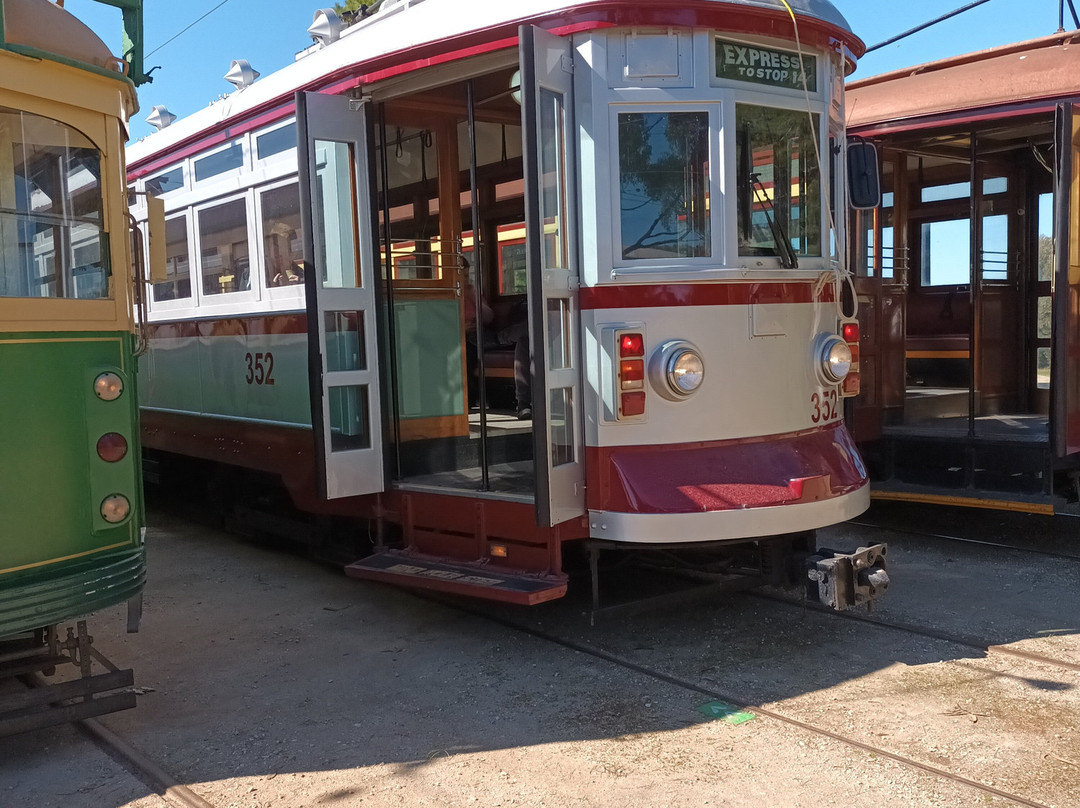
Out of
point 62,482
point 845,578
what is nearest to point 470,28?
point 62,482

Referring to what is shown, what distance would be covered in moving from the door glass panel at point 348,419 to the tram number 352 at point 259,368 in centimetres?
87

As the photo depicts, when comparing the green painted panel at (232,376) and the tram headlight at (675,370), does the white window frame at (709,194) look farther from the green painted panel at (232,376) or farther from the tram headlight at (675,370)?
the green painted panel at (232,376)

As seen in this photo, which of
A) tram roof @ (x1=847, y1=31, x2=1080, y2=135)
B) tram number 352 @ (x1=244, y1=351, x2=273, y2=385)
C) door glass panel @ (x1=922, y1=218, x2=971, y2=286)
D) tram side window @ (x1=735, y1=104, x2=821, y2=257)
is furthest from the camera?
door glass panel @ (x1=922, y1=218, x2=971, y2=286)

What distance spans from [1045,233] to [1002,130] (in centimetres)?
171

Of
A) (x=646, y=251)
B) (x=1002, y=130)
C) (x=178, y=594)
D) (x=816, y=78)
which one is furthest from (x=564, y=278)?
(x=1002, y=130)

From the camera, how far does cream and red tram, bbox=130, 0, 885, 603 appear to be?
14.8 ft

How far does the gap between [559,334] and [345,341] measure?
1.39 m

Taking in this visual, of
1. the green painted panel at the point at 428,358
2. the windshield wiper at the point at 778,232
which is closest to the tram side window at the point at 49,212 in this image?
the green painted panel at the point at 428,358

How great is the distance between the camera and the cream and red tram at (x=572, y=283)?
14.8ft

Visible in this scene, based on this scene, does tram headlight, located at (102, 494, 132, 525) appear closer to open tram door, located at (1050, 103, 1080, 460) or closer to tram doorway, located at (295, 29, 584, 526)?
tram doorway, located at (295, 29, 584, 526)

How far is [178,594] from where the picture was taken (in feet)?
20.3

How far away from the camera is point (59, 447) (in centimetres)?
371

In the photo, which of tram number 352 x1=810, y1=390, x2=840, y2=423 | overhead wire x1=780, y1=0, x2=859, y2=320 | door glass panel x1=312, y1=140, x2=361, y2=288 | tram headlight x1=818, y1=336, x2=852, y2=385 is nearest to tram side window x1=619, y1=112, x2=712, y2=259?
overhead wire x1=780, y1=0, x2=859, y2=320

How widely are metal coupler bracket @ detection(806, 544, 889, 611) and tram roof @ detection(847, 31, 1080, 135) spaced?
133 inches
